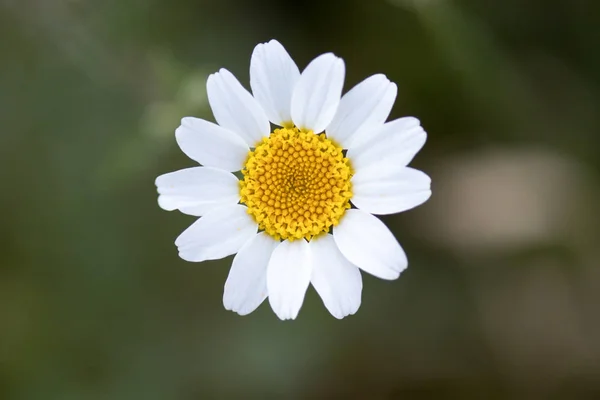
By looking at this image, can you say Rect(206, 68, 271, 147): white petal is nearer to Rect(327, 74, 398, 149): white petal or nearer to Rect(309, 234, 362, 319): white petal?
Rect(327, 74, 398, 149): white petal

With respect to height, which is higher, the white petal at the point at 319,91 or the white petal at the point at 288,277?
the white petal at the point at 319,91

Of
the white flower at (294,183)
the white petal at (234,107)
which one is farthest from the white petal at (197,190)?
the white petal at (234,107)

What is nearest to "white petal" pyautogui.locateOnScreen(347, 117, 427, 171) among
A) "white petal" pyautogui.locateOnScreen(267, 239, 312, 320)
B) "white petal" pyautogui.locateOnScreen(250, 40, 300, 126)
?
"white petal" pyautogui.locateOnScreen(250, 40, 300, 126)

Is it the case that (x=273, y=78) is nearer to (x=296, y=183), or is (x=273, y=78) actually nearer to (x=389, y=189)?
(x=296, y=183)

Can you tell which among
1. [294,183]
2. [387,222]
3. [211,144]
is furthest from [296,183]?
[387,222]

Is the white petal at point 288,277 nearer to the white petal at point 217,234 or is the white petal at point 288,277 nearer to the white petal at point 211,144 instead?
the white petal at point 217,234
